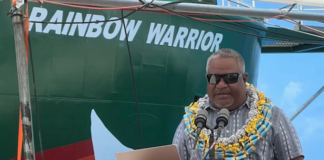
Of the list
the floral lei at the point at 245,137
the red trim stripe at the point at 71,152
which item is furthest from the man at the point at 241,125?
the red trim stripe at the point at 71,152

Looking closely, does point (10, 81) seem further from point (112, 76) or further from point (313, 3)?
point (313, 3)

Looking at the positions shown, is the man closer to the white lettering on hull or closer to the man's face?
the man's face

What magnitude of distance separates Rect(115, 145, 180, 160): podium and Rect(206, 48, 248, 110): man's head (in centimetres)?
46

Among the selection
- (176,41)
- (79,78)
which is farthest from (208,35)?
(79,78)

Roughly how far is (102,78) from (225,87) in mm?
3537

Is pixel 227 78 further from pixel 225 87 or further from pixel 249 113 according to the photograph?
pixel 249 113

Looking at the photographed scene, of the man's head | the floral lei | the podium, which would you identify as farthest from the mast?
the man's head

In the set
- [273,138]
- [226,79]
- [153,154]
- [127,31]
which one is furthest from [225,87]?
Result: [127,31]

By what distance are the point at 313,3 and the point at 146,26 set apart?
243 centimetres

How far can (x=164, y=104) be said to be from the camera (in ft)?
21.0

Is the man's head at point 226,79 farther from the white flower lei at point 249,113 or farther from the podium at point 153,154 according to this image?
the podium at point 153,154

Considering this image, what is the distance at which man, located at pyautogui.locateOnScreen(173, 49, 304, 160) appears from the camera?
2.68 metres

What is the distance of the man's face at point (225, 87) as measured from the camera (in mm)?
2695

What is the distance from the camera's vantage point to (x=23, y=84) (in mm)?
2988
